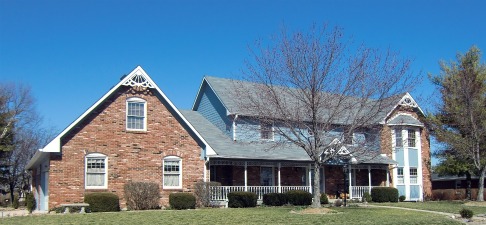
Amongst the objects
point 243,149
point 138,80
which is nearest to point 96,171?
point 138,80

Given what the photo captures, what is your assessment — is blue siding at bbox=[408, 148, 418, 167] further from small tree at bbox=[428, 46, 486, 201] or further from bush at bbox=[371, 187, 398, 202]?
bush at bbox=[371, 187, 398, 202]

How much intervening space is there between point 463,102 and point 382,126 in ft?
30.8

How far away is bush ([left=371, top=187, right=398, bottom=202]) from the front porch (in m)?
0.89

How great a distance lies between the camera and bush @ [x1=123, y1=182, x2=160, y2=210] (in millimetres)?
27766

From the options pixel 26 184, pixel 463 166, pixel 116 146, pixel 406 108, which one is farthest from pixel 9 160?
pixel 463 166

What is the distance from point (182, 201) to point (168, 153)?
3.26 m

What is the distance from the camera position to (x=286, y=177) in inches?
1410

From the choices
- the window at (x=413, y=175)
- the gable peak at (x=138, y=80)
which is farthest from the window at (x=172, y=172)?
the window at (x=413, y=175)

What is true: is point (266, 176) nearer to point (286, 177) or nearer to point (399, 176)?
point (286, 177)

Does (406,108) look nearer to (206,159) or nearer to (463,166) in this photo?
(463,166)

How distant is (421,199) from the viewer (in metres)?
40.3

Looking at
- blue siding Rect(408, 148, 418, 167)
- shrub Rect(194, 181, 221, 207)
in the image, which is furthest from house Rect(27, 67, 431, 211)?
blue siding Rect(408, 148, 418, 167)

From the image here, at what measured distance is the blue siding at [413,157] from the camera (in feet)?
132

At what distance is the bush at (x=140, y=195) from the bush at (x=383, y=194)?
14842 mm
